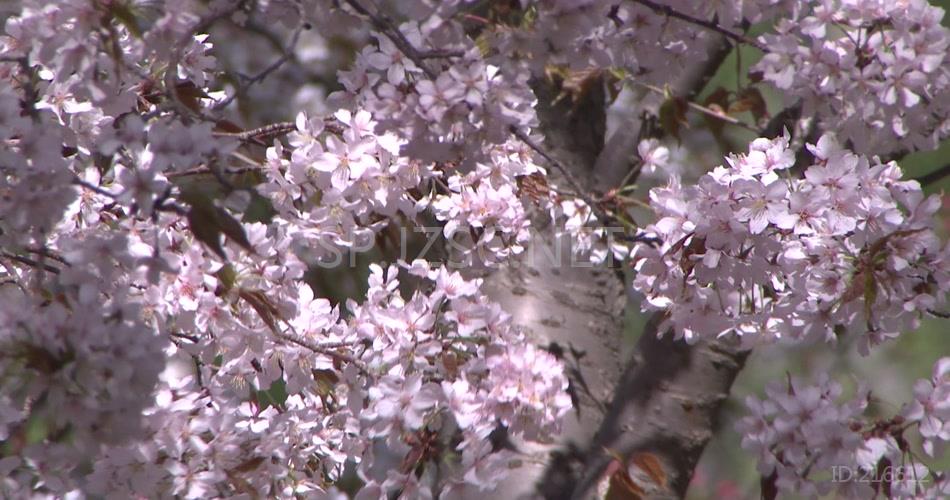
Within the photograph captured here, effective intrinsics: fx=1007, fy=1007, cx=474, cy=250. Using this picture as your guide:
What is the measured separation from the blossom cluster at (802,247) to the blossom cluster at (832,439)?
110mm

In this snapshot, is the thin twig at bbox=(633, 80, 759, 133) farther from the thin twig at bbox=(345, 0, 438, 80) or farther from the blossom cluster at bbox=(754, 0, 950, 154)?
the thin twig at bbox=(345, 0, 438, 80)

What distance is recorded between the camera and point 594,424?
2.05 meters

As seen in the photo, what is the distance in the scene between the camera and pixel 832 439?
151 centimetres

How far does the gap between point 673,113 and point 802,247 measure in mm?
697

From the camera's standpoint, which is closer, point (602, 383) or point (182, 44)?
point (182, 44)

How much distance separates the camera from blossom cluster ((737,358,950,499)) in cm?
151

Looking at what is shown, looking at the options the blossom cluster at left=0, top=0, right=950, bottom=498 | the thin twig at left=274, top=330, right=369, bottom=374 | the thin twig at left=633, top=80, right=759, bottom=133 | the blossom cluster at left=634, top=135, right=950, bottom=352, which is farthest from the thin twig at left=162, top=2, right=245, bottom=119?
the thin twig at left=633, top=80, right=759, bottom=133

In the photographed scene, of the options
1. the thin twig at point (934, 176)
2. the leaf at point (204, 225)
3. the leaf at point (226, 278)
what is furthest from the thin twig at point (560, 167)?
the thin twig at point (934, 176)

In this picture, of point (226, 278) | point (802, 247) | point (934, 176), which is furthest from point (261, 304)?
point (934, 176)

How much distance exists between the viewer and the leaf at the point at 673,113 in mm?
2059

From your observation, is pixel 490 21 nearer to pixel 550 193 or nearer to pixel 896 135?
pixel 550 193

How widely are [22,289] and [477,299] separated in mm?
671

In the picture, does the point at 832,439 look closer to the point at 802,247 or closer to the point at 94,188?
the point at 802,247

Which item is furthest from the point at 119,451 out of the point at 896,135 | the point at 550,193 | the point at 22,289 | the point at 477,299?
the point at 896,135
